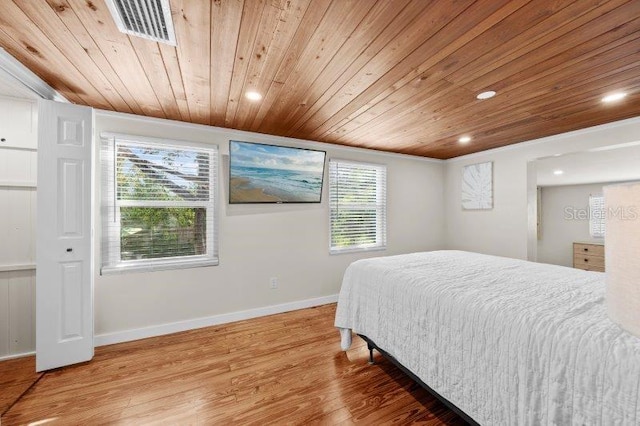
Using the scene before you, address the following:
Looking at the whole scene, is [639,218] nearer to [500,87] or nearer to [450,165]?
[500,87]

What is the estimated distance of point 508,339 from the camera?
3.87 ft

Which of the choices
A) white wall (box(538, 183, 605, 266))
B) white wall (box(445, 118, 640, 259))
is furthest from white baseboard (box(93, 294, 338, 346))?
white wall (box(538, 183, 605, 266))

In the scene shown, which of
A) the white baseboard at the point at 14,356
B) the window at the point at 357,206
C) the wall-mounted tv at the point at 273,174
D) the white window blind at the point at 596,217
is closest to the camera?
the white baseboard at the point at 14,356

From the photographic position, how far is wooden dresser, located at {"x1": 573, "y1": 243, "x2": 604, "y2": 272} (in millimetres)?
4715

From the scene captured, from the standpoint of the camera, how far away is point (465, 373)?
4.38ft

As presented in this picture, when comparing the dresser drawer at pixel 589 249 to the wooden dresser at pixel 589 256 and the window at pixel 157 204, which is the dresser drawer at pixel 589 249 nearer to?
the wooden dresser at pixel 589 256

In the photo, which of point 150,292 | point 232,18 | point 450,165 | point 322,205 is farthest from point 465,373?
point 450,165

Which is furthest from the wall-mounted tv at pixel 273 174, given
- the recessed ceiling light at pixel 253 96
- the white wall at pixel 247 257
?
the recessed ceiling light at pixel 253 96

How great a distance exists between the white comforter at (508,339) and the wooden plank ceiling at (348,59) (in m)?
1.42

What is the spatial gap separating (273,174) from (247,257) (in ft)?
3.55

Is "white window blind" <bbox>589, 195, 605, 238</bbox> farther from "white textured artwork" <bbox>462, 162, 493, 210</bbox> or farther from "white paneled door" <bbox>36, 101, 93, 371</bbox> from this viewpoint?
"white paneled door" <bbox>36, 101, 93, 371</bbox>

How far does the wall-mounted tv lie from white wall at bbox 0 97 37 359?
5.67 ft

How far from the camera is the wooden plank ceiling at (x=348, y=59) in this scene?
1242mm

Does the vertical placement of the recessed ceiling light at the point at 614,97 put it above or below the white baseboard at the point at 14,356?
above
